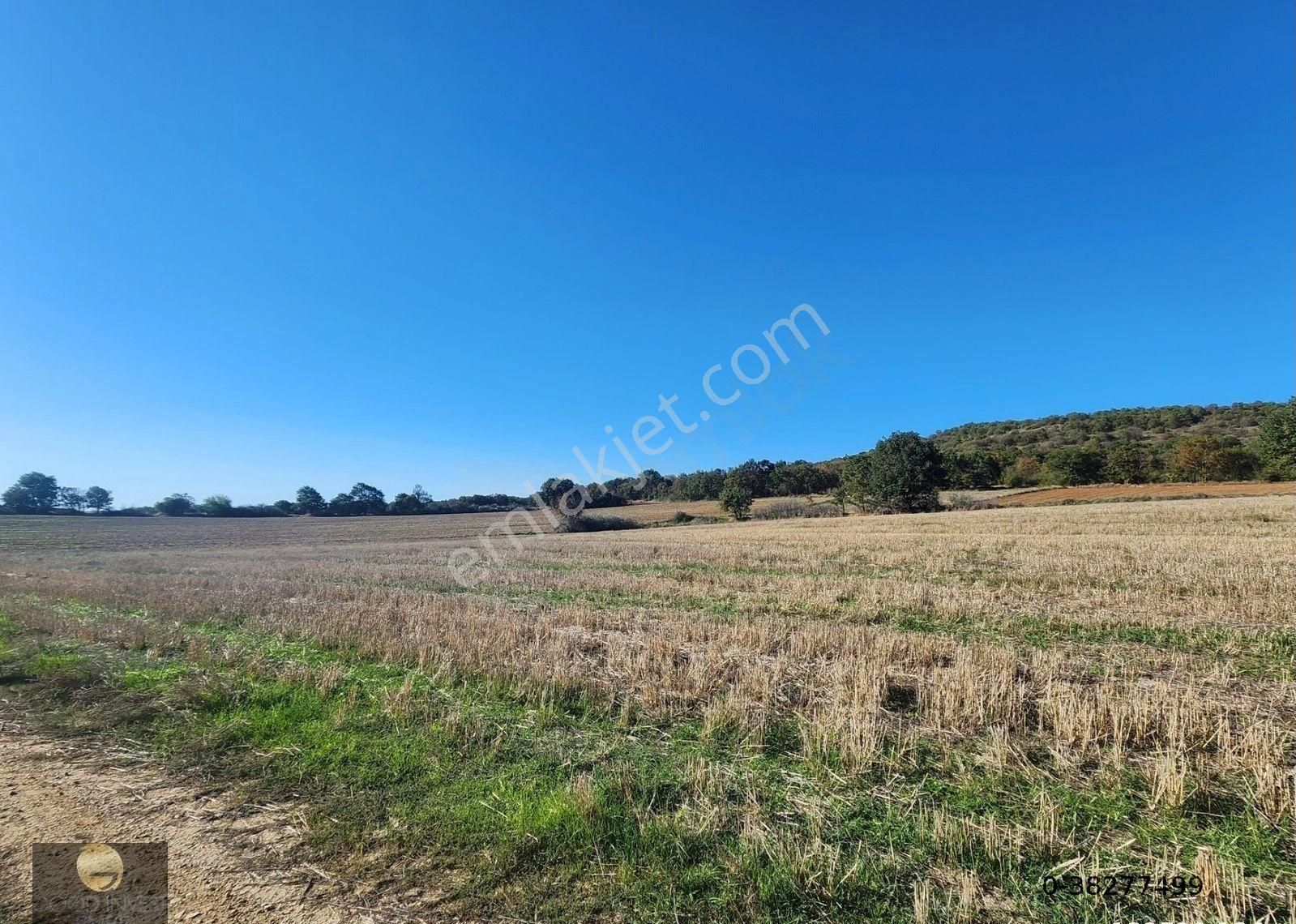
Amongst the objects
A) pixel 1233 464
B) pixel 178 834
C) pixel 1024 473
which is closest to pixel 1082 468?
pixel 1024 473

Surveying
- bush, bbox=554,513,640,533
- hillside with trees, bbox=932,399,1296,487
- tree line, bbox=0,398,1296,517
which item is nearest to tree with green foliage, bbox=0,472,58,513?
tree line, bbox=0,398,1296,517

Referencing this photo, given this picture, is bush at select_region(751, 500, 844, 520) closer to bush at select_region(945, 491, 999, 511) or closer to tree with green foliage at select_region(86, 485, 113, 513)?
bush at select_region(945, 491, 999, 511)

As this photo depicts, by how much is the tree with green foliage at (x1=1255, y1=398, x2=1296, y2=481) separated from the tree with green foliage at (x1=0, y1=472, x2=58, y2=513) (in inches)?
6786

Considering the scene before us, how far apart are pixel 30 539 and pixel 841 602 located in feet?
254

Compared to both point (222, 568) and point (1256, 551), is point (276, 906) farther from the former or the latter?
point (222, 568)

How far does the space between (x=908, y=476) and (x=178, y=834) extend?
72098mm

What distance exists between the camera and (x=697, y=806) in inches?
174

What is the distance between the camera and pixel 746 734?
5.85m

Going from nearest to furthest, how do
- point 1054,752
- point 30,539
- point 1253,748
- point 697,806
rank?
point 697,806 → point 1253,748 → point 1054,752 → point 30,539

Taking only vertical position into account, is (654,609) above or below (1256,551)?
below

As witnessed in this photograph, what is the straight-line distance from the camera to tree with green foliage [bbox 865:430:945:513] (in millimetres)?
66938

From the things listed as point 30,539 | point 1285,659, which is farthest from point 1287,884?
point 30,539

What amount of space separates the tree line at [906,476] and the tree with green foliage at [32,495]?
17 cm

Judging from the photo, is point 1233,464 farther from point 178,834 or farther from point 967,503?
point 178,834
